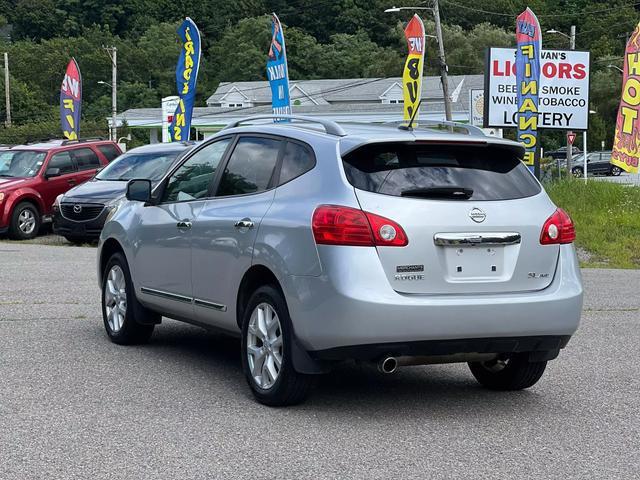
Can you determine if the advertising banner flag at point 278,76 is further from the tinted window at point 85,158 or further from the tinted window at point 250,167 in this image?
the tinted window at point 250,167

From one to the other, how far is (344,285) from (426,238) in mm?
562

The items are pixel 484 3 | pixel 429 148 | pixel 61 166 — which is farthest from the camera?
pixel 484 3

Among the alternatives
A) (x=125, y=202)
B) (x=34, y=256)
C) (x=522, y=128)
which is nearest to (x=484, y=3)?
(x=522, y=128)

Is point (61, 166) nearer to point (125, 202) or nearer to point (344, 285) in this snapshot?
point (125, 202)

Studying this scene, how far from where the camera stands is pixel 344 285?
20.2 ft

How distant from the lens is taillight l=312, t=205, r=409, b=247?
6.19 m

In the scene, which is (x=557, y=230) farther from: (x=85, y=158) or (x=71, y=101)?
(x=71, y=101)

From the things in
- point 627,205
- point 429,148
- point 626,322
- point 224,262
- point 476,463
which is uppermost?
point 429,148

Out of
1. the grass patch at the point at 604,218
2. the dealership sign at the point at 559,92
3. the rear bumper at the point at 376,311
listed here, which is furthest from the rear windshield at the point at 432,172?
the dealership sign at the point at 559,92

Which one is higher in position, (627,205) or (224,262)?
(224,262)

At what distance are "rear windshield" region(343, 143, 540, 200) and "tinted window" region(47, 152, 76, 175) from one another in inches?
680

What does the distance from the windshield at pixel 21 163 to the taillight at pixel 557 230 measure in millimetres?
17245

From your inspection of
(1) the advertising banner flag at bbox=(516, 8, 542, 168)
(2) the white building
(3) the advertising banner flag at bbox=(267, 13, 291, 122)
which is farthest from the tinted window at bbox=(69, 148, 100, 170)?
(2) the white building

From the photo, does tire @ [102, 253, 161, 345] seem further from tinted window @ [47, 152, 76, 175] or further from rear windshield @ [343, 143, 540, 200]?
tinted window @ [47, 152, 76, 175]
